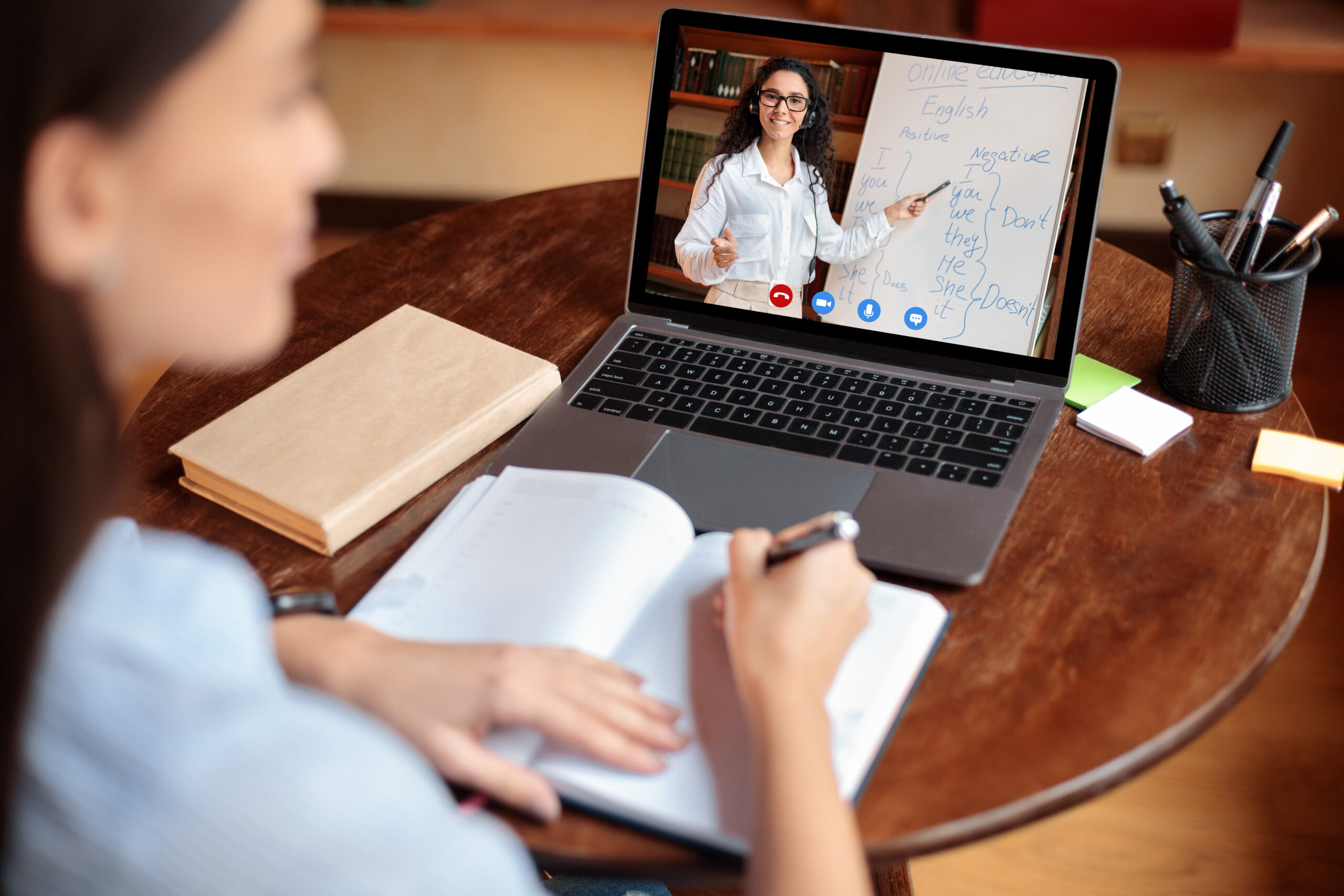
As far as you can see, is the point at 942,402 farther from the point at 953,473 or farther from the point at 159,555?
the point at 159,555

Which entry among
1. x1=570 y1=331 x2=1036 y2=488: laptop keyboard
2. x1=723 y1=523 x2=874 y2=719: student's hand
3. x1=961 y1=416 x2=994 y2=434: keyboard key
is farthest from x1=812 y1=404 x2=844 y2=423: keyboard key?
x1=723 y1=523 x2=874 y2=719: student's hand

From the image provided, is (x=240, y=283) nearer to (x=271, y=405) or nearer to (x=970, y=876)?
(x=271, y=405)

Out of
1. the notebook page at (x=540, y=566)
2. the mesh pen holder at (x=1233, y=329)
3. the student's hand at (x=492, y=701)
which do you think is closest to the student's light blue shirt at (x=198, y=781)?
the student's hand at (x=492, y=701)

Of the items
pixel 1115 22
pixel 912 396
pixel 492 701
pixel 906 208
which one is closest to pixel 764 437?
pixel 912 396

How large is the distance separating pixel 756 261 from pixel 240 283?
57cm

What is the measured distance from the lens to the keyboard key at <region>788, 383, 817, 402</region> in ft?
3.17

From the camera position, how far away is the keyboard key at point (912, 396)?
3.11 ft

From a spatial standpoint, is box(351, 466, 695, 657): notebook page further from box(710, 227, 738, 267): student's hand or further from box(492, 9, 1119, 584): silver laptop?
box(710, 227, 738, 267): student's hand

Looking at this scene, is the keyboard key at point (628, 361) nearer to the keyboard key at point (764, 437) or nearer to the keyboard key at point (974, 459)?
the keyboard key at point (764, 437)

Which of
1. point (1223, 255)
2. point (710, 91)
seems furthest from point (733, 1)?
point (1223, 255)

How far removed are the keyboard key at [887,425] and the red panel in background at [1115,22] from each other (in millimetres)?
1211

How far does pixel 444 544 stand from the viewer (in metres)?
0.81

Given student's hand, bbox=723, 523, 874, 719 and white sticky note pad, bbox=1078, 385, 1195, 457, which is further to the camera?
white sticky note pad, bbox=1078, 385, 1195, 457

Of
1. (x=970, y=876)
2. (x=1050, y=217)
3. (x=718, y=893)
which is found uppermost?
(x=1050, y=217)
